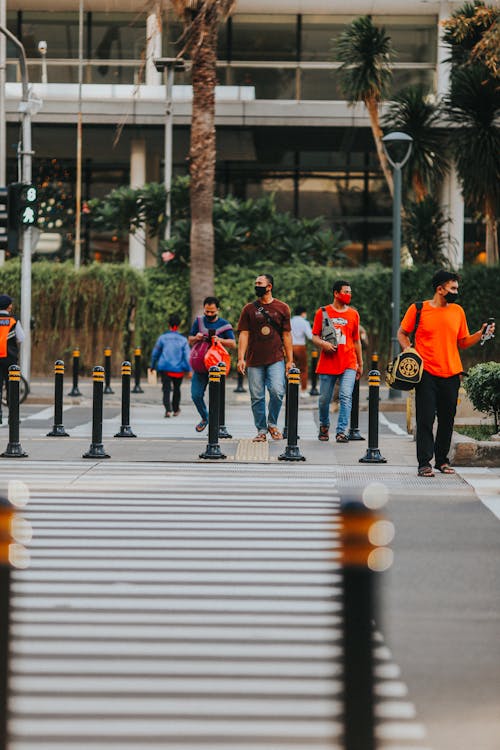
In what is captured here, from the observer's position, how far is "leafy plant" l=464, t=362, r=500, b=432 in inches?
540

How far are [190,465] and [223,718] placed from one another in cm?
832

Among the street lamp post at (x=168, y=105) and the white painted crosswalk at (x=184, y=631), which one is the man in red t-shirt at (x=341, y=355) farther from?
the street lamp post at (x=168, y=105)

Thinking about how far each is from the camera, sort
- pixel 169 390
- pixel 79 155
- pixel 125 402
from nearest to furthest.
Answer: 1. pixel 125 402
2. pixel 169 390
3. pixel 79 155

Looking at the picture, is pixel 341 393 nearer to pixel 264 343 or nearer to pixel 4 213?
pixel 264 343

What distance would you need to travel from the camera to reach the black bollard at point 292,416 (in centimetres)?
1326

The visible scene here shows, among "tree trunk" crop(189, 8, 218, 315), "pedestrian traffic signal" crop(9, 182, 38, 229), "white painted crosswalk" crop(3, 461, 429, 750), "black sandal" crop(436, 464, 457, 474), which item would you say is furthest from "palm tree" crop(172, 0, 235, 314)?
"white painted crosswalk" crop(3, 461, 429, 750)

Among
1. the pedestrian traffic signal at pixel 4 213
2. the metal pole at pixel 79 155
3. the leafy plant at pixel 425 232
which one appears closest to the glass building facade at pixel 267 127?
the metal pole at pixel 79 155

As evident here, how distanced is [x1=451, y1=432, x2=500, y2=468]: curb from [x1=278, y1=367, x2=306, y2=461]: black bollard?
61.5 inches

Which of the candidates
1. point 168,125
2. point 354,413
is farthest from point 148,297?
point 354,413

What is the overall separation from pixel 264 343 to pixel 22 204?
816cm

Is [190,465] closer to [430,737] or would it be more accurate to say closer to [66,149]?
[430,737]

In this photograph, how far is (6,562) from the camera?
25.8ft

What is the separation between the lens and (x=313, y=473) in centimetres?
1255

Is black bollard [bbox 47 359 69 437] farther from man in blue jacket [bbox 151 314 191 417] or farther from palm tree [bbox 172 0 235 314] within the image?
palm tree [bbox 172 0 235 314]
